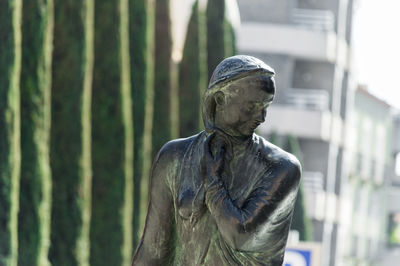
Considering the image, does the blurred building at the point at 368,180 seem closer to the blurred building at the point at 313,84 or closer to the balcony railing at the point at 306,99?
the blurred building at the point at 313,84

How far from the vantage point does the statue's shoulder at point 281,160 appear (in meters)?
3.42

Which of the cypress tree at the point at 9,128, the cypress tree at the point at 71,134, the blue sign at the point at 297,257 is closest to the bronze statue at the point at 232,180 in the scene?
the blue sign at the point at 297,257

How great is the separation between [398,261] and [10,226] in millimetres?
47986

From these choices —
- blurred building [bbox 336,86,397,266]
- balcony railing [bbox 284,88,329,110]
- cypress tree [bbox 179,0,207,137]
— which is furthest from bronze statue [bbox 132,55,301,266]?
blurred building [bbox 336,86,397,266]

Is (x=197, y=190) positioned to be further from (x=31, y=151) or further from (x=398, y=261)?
(x=398, y=261)

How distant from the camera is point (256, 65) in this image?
3420mm

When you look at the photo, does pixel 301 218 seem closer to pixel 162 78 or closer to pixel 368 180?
pixel 162 78

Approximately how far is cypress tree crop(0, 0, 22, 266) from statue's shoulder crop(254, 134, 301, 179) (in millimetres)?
12177

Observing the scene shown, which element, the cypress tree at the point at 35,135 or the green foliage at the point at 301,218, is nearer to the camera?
the cypress tree at the point at 35,135

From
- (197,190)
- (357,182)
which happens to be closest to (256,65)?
(197,190)

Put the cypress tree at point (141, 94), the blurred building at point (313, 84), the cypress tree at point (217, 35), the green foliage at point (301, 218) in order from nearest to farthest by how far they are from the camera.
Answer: the cypress tree at point (141, 94), the cypress tree at point (217, 35), the green foliage at point (301, 218), the blurred building at point (313, 84)

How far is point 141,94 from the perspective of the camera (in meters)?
21.2

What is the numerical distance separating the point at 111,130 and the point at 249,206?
16702mm

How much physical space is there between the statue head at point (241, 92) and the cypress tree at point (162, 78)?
59.4 ft
